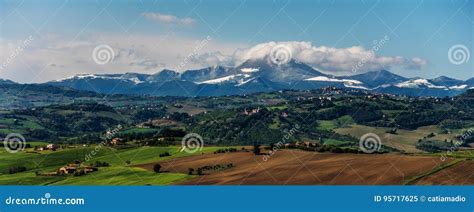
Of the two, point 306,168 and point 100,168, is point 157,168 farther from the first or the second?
point 306,168

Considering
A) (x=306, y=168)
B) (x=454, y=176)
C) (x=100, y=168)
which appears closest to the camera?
(x=454, y=176)

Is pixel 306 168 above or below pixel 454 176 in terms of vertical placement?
above

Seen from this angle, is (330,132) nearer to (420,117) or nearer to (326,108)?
(326,108)

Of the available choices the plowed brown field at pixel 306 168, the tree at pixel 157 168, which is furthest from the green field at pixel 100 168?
the plowed brown field at pixel 306 168

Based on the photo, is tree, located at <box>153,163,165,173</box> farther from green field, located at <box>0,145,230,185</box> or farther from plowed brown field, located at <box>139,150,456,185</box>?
green field, located at <box>0,145,230,185</box>

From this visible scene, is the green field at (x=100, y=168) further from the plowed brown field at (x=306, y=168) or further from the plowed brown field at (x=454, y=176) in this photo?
the plowed brown field at (x=454, y=176)

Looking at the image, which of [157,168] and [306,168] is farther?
[157,168]

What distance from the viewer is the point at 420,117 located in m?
140

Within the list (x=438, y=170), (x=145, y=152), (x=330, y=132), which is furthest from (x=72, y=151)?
(x=330, y=132)

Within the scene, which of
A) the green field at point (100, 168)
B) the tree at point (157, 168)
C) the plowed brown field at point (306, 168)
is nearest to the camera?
the plowed brown field at point (306, 168)

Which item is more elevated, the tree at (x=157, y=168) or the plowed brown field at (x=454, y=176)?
the tree at (x=157, y=168)

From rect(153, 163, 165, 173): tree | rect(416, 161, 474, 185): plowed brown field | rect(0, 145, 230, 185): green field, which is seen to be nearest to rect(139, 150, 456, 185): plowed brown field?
rect(153, 163, 165, 173): tree

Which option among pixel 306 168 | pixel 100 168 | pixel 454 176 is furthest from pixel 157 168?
pixel 454 176

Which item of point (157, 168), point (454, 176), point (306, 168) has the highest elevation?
point (157, 168)
